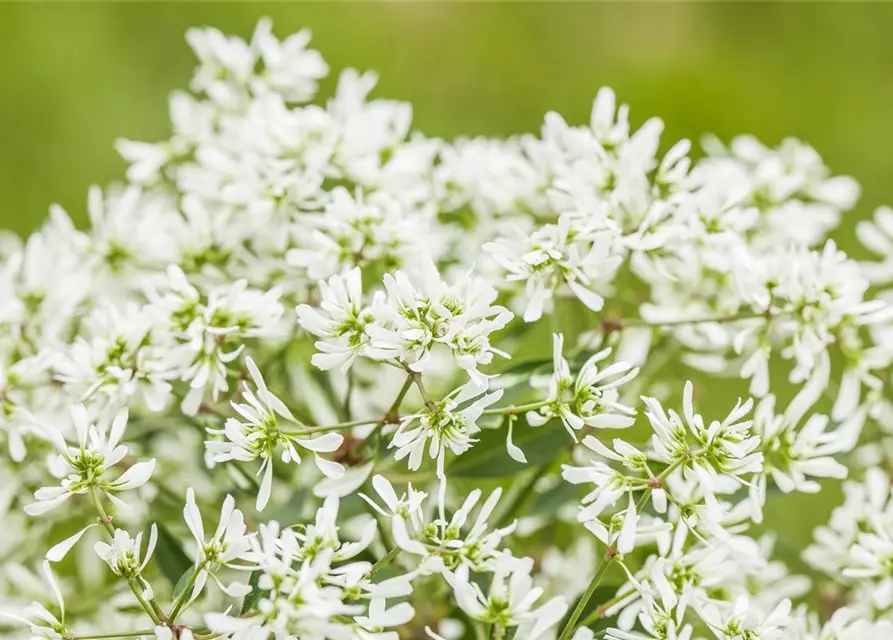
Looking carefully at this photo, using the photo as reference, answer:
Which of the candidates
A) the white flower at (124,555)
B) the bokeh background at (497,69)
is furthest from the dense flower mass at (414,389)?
the bokeh background at (497,69)

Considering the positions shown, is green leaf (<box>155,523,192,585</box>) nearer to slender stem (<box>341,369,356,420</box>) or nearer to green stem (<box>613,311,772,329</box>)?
slender stem (<box>341,369,356,420</box>)

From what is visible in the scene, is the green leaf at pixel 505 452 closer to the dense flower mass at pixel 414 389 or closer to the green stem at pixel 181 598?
the dense flower mass at pixel 414 389

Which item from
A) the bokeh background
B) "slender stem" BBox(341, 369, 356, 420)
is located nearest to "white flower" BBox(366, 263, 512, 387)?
"slender stem" BBox(341, 369, 356, 420)

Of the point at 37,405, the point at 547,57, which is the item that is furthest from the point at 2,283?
the point at 547,57

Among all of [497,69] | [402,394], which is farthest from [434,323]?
[497,69]

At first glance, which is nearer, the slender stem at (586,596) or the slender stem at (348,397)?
the slender stem at (586,596)

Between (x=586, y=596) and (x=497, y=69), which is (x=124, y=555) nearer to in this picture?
(x=586, y=596)
